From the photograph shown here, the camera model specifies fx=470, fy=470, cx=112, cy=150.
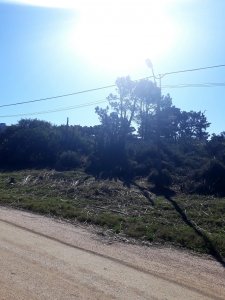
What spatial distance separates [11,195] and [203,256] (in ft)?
40.1

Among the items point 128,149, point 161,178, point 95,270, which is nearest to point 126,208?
point 161,178

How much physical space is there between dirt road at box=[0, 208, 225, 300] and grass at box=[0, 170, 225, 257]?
1.15 m

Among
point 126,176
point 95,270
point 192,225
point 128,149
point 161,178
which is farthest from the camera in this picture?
point 128,149

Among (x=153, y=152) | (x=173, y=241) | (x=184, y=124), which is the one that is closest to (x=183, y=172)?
(x=153, y=152)

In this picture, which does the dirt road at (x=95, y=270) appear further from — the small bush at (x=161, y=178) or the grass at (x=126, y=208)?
the small bush at (x=161, y=178)

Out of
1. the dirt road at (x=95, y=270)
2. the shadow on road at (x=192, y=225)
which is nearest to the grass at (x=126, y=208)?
the shadow on road at (x=192, y=225)

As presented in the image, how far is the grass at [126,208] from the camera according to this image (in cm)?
1220

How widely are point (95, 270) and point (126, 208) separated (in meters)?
8.56

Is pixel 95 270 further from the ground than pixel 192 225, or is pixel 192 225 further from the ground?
pixel 192 225

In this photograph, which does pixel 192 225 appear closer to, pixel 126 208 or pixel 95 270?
pixel 126 208

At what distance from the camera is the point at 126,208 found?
1708cm

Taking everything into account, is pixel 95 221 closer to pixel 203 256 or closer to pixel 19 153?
pixel 203 256

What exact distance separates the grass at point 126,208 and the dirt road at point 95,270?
1.15 metres

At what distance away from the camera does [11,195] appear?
20719mm
